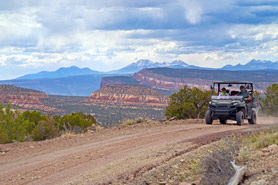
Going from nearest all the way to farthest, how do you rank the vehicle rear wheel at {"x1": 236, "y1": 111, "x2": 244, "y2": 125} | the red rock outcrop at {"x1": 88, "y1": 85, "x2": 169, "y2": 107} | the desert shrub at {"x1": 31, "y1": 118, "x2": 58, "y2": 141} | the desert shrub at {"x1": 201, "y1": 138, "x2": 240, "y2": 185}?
the desert shrub at {"x1": 201, "y1": 138, "x2": 240, "y2": 185}, the vehicle rear wheel at {"x1": 236, "y1": 111, "x2": 244, "y2": 125}, the desert shrub at {"x1": 31, "y1": 118, "x2": 58, "y2": 141}, the red rock outcrop at {"x1": 88, "y1": 85, "x2": 169, "y2": 107}

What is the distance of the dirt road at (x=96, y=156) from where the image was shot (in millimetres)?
8664

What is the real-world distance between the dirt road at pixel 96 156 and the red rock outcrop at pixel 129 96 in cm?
9844

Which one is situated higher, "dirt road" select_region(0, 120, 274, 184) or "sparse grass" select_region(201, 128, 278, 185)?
"sparse grass" select_region(201, 128, 278, 185)

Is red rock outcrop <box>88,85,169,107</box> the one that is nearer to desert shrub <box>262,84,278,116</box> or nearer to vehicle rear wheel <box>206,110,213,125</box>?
desert shrub <box>262,84,278,116</box>

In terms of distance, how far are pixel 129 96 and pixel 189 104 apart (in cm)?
9220

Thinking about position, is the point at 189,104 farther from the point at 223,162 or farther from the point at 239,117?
the point at 223,162

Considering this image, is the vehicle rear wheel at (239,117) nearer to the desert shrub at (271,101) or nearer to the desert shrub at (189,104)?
the desert shrub at (189,104)

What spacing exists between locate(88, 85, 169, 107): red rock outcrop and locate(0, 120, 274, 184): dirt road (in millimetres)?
98442

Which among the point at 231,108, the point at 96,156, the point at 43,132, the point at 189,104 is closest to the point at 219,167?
the point at 96,156

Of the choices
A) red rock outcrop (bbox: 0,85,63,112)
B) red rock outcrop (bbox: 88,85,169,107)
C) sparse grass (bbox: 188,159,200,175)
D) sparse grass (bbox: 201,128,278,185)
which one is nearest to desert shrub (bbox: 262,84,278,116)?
sparse grass (bbox: 201,128,278,185)

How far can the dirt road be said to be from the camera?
8.66 meters

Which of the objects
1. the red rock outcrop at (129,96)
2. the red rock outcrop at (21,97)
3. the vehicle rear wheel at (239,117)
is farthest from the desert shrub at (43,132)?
the red rock outcrop at (129,96)

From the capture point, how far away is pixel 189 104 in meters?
35.3

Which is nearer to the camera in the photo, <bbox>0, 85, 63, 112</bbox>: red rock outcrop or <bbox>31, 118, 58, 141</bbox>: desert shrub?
<bbox>31, 118, 58, 141</bbox>: desert shrub
